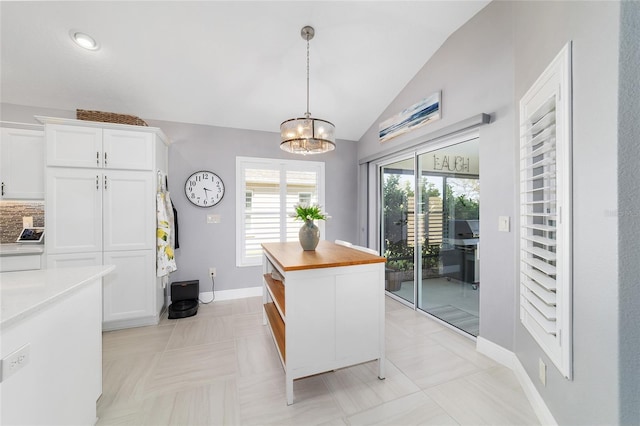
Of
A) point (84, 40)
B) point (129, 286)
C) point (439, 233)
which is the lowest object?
point (129, 286)

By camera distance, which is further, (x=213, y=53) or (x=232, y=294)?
(x=232, y=294)

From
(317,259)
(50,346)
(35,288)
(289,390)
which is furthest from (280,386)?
(35,288)

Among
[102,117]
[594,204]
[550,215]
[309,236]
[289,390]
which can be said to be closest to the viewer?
[594,204]

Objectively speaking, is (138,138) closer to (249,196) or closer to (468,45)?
(249,196)

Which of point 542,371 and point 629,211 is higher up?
point 629,211

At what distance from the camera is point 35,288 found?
115 cm

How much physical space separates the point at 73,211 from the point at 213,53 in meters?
2.16

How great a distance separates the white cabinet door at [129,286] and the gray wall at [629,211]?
3.57m

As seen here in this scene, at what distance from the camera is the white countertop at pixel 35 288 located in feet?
2.94

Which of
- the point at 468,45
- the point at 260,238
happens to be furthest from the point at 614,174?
the point at 260,238

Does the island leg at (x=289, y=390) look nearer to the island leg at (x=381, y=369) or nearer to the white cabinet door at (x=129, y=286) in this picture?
the island leg at (x=381, y=369)

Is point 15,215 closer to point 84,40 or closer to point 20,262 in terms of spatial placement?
point 20,262

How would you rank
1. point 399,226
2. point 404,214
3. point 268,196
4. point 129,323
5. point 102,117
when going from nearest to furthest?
1. point 102,117
2. point 129,323
3. point 404,214
4. point 399,226
5. point 268,196

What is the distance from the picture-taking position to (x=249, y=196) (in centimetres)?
377
